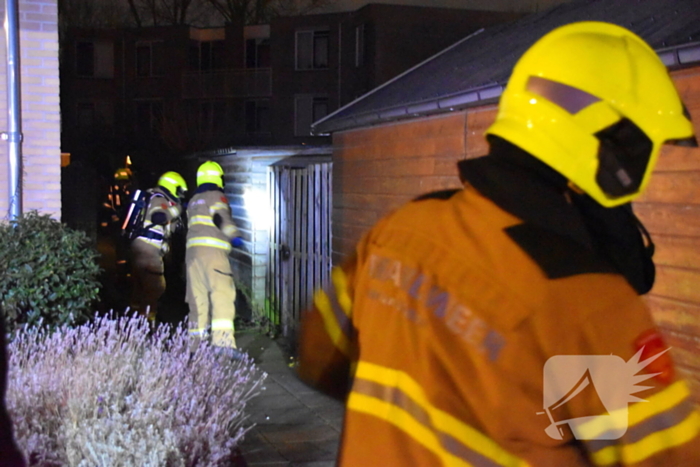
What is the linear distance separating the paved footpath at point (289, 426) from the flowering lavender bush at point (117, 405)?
42 centimetres

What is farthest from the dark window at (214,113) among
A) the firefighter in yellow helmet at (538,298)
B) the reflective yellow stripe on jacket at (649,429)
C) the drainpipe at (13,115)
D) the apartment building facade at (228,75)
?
the reflective yellow stripe on jacket at (649,429)

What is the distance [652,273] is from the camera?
1.48 m

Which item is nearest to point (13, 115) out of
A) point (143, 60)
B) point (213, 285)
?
point (213, 285)

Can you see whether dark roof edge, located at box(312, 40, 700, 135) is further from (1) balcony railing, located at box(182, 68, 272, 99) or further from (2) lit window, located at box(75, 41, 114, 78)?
(2) lit window, located at box(75, 41, 114, 78)

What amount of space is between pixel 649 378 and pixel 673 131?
1.68 ft

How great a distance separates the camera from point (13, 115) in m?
6.19

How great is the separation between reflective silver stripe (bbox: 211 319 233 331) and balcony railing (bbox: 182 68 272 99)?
25.1m

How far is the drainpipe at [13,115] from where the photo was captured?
6.08m

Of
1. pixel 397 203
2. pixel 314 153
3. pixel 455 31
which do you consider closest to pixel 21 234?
pixel 397 203

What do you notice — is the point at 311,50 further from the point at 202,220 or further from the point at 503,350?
the point at 503,350

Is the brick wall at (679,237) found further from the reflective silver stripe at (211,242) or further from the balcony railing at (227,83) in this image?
the balcony railing at (227,83)

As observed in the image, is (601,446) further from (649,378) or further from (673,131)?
(673,131)

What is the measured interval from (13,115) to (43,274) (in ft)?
5.72

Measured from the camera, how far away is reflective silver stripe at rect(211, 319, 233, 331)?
281 inches
